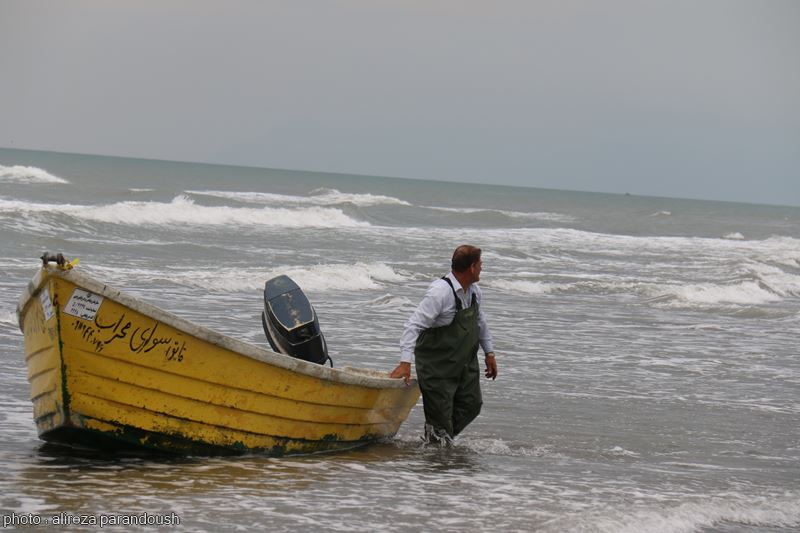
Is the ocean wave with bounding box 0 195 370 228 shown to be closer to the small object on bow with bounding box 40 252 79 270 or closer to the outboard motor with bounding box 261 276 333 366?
the outboard motor with bounding box 261 276 333 366

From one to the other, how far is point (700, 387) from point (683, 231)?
152 ft

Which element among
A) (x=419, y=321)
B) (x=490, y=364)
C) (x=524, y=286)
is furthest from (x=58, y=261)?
(x=524, y=286)

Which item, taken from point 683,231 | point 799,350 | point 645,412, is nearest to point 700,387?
point 645,412

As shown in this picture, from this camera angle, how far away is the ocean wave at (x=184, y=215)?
96.2 ft

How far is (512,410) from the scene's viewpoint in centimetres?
879

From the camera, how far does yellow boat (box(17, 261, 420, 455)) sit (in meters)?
5.84

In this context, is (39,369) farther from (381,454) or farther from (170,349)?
(381,454)

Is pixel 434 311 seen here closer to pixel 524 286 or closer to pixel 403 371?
pixel 403 371

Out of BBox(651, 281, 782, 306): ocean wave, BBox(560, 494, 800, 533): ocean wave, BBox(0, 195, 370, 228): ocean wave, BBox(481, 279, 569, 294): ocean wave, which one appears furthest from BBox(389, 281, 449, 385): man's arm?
BBox(0, 195, 370, 228): ocean wave

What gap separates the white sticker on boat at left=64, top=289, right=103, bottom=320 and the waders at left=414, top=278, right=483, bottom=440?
6.81 feet

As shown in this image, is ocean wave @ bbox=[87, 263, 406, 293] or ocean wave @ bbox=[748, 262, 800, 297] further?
ocean wave @ bbox=[748, 262, 800, 297]

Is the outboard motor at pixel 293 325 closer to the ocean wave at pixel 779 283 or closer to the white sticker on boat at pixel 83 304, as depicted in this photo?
the white sticker on boat at pixel 83 304

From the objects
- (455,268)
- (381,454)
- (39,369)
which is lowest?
(381,454)

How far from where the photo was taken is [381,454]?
7.15 m
